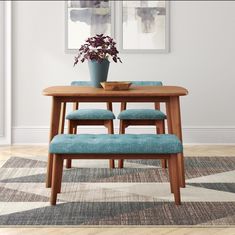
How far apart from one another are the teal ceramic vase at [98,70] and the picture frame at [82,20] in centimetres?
189

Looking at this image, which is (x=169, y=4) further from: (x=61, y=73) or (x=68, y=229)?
(x=68, y=229)

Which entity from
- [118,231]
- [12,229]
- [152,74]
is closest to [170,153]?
[118,231]

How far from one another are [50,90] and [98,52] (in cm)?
49

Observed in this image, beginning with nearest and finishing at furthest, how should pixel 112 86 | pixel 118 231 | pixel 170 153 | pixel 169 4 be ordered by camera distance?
pixel 118 231 < pixel 170 153 < pixel 112 86 < pixel 169 4

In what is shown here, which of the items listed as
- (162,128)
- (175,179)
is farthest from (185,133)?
(175,179)

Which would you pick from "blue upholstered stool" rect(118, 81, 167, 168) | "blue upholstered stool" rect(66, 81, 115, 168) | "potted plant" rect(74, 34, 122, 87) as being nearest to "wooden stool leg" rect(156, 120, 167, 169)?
"blue upholstered stool" rect(118, 81, 167, 168)

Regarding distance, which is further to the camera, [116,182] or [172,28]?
[172,28]

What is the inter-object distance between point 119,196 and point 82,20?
9.42 feet

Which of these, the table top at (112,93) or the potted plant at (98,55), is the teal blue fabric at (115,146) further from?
the potted plant at (98,55)

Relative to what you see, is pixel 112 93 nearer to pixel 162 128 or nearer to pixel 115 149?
pixel 115 149

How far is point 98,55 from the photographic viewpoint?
4.94 meters

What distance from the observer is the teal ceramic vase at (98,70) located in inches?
195

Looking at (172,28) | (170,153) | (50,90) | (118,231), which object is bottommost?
(118,231)

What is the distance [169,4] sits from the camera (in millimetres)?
6801
